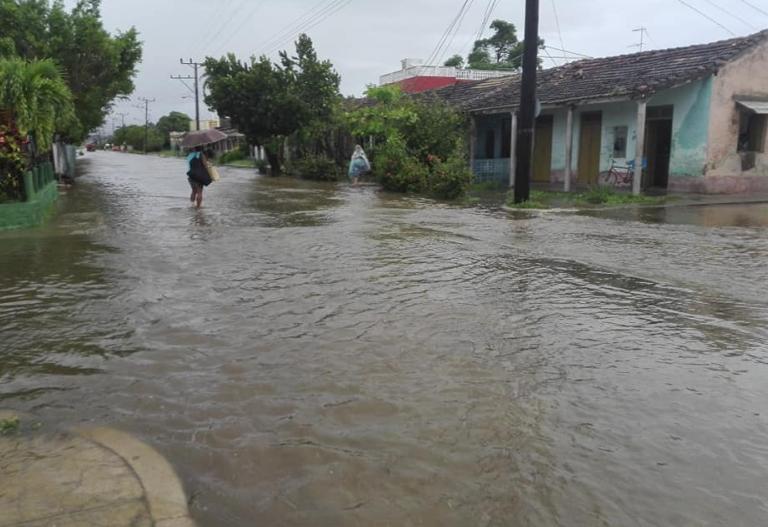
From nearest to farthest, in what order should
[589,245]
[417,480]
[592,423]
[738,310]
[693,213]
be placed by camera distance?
1. [417,480]
2. [592,423]
3. [738,310]
4. [589,245]
5. [693,213]

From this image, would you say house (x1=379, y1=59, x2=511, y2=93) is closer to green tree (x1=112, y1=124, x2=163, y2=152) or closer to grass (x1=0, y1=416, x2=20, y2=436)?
grass (x1=0, y1=416, x2=20, y2=436)

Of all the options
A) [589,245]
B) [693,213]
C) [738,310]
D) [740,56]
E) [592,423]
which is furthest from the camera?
[740,56]

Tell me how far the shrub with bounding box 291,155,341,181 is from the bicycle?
37.1 feet

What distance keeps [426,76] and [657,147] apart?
863 inches

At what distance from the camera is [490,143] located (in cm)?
2717

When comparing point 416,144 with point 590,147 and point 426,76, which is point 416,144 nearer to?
point 590,147

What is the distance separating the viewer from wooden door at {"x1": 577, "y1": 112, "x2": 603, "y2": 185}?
2172 cm

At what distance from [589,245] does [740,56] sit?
12087mm

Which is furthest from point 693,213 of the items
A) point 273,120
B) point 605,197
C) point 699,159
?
point 273,120

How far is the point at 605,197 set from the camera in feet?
56.0

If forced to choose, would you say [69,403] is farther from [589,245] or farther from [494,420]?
[589,245]

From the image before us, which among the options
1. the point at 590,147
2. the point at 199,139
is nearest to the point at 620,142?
Answer: the point at 590,147

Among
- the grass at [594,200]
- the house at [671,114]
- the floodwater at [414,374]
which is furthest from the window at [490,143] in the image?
the floodwater at [414,374]

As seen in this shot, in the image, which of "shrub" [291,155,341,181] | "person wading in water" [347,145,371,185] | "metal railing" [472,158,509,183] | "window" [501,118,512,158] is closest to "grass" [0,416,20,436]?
"person wading in water" [347,145,371,185]
